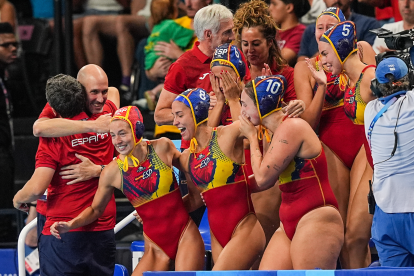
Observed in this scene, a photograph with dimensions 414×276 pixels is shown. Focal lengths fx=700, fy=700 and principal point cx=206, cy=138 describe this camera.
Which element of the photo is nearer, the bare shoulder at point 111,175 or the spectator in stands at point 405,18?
the bare shoulder at point 111,175

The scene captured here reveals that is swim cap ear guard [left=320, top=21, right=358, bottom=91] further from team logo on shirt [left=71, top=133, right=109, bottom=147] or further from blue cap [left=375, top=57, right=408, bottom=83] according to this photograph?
team logo on shirt [left=71, top=133, right=109, bottom=147]

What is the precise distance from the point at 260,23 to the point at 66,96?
1437mm

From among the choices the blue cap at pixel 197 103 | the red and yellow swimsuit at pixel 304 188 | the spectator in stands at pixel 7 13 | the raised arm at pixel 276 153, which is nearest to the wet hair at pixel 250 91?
the raised arm at pixel 276 153

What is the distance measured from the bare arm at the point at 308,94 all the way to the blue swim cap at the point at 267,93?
1.68 feet

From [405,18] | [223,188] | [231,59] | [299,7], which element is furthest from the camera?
[299,7]

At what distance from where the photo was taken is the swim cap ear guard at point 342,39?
14.7ft

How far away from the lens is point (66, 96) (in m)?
4.82

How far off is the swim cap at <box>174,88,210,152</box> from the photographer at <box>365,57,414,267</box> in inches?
40.3

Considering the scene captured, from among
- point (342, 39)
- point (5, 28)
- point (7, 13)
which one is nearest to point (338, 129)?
point (342, 39)

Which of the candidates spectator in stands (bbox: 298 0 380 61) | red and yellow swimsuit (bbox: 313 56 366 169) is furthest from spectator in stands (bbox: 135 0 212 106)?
red and yellow swimsuit (bbox: 313 56 366 169)

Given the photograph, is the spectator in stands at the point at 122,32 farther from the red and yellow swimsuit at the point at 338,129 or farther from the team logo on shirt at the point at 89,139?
the red and yellow swimsuit at the point at 338,129

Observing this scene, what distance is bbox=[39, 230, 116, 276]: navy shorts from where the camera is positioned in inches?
191

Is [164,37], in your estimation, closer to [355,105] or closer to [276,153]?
[355,105]

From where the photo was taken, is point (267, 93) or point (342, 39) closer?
point (267, 93)
